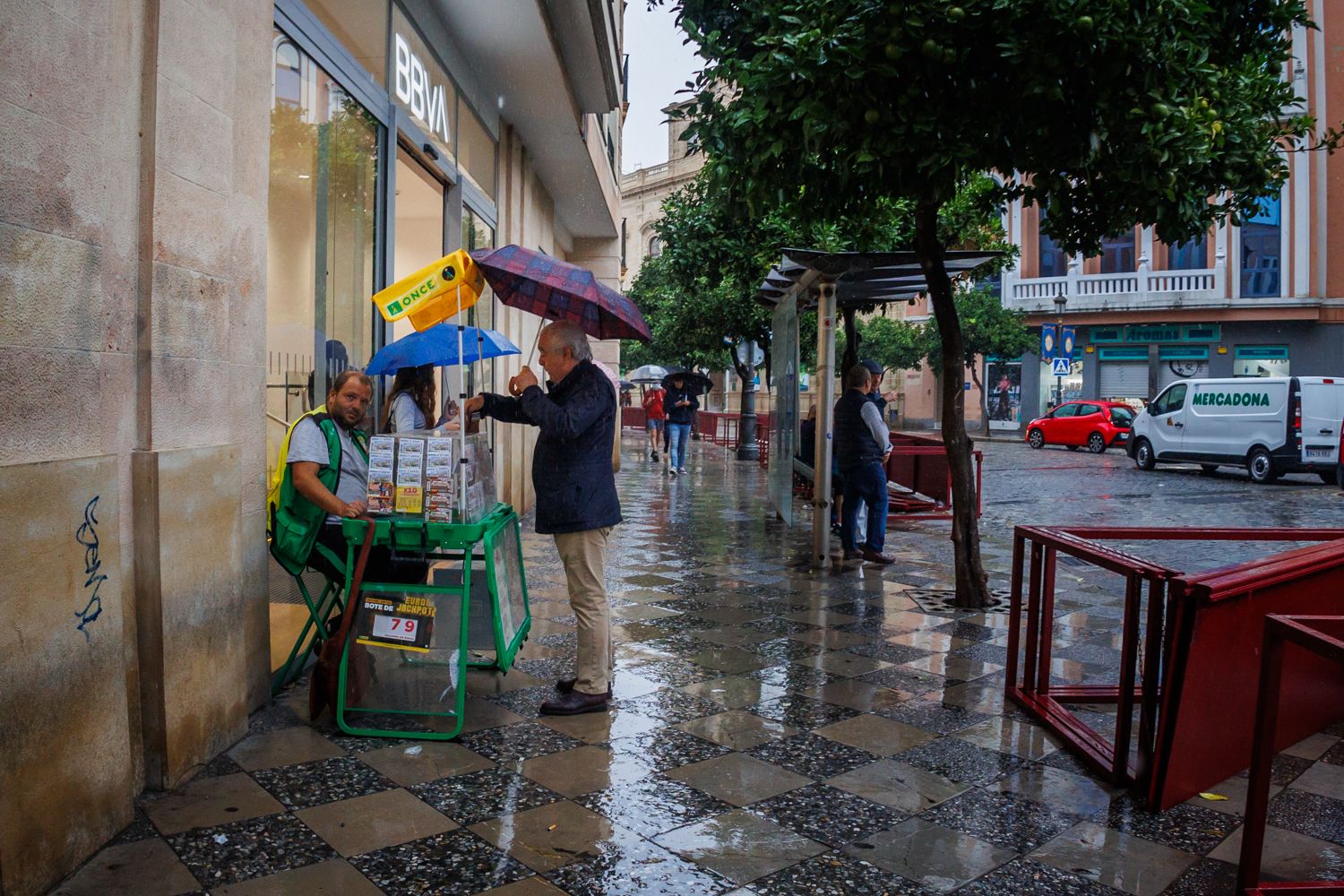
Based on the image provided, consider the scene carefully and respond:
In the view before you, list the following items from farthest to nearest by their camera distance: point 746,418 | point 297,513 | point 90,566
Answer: point 746,418
point 297,513
point 90,566

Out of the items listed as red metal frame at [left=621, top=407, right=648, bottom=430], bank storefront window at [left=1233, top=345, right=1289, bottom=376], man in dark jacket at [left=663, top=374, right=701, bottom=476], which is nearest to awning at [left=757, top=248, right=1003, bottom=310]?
man in dark jacket at [left=663, top=374, right=701, bottom=476]

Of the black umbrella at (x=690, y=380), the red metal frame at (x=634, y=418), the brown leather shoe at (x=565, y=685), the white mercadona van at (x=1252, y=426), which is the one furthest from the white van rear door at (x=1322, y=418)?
the red metal frame at (x=634, y=418)

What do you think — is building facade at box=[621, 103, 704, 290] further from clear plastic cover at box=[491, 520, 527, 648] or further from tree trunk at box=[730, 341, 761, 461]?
clear plastic cover at box=[491, 520, 527, 648]

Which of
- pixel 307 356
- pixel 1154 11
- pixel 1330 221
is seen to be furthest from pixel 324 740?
pixel 1330 221

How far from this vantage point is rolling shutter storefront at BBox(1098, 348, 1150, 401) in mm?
36656

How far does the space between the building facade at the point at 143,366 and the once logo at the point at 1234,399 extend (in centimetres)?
1837

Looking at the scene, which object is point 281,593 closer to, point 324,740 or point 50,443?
point 324,740

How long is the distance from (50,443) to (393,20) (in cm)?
502

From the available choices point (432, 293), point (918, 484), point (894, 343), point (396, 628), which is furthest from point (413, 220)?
point (894, 343)

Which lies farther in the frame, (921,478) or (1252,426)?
(1252,426)

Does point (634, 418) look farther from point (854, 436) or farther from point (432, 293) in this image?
point (432, 293)

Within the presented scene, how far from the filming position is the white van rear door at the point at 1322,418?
59.6 ft

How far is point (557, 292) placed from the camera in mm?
4891

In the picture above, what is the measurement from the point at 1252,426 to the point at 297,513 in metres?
19.3
